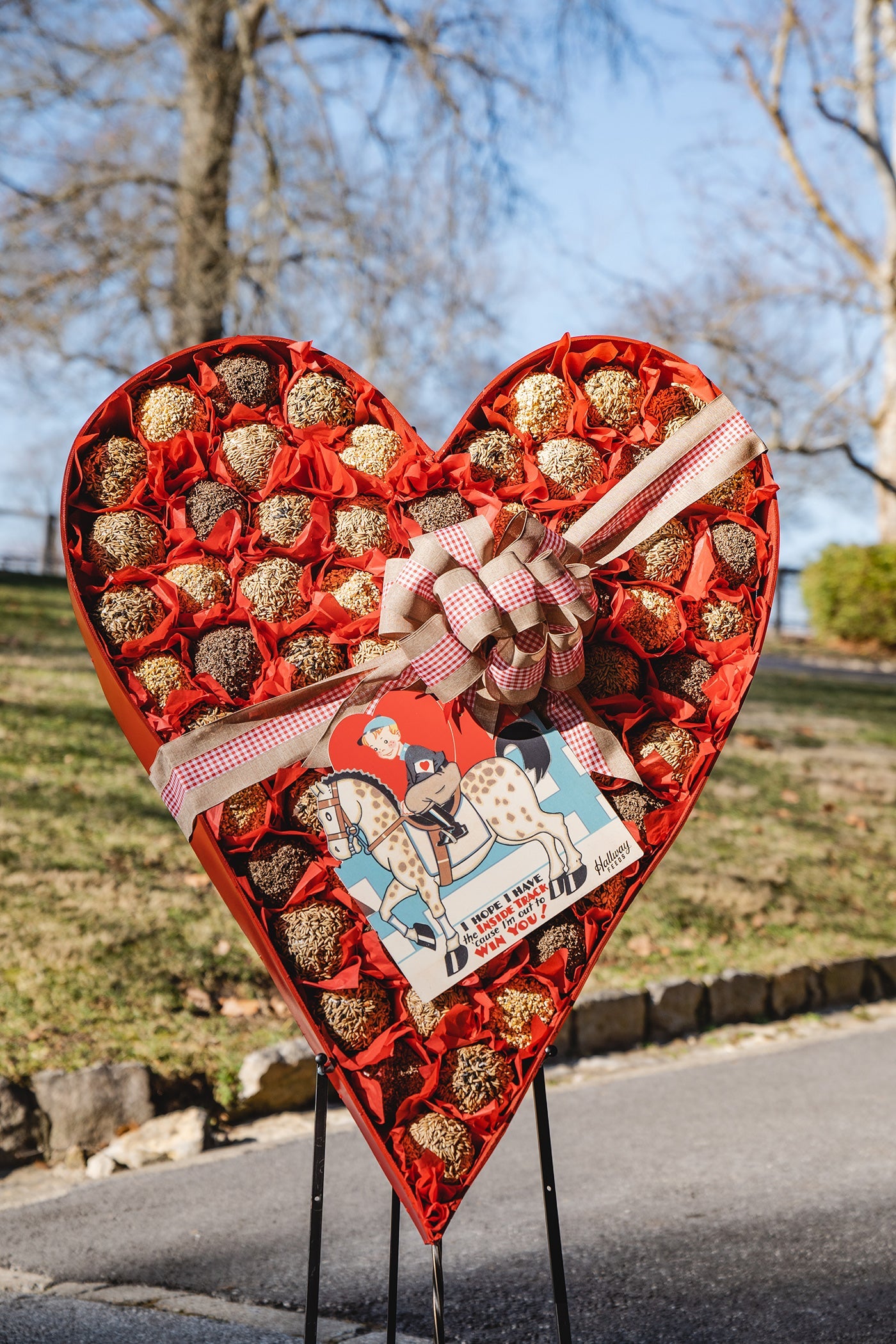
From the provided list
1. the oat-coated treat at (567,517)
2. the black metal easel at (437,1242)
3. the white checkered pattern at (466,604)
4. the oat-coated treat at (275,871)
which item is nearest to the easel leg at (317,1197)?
the black metal easel at (437,1242)

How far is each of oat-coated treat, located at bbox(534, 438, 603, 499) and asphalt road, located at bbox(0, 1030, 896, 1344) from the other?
184 cm

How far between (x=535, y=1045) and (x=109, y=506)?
1183 millimetres

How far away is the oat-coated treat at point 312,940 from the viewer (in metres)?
1.76

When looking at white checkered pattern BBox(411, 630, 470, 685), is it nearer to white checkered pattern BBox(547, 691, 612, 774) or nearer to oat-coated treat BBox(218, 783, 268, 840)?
white checkered pattern BBox(547, 691, 612, 774)

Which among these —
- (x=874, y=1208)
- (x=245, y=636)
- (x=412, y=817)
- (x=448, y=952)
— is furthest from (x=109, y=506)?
(x=874, y=1208)

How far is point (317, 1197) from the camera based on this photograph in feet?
5.62

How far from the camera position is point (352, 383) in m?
2.02

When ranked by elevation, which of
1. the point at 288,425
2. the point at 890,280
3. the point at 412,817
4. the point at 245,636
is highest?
the point at 890,280

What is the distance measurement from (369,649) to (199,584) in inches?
12.6

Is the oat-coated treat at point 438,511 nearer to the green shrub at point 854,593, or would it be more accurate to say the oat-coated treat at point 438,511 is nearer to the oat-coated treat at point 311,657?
the oat-coated treat at point 311,657

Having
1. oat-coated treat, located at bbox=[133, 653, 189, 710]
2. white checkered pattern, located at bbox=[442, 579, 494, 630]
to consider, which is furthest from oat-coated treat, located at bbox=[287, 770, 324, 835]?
white checkered pattern, located at bbox=[442, 579, 494, 630]

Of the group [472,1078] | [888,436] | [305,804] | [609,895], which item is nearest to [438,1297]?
[472,1078]

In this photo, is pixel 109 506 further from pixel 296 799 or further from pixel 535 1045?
pixel 535 1045

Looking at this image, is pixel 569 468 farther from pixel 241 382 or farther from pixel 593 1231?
pixel 593 1231
